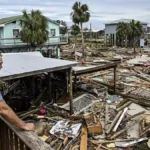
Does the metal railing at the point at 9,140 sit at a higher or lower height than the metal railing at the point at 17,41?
lower

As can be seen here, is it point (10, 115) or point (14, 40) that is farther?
point (14, 40)

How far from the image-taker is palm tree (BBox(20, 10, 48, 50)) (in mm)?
26250

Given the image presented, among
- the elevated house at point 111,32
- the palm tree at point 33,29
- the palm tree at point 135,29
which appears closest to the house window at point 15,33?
the palm tree at point 33,29

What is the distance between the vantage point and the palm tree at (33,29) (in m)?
26.2

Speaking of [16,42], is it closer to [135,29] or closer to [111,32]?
[135,29]

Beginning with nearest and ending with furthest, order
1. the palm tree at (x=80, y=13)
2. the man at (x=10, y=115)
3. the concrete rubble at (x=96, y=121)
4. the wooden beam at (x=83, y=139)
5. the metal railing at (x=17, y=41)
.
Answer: the man at (x=10, y=115), the wooden beam at (x=83, y=139), the concrete rubble at (x=96, y=121), the metal railing at (x=17, y=41), the palm tree at (x=80, y=13)

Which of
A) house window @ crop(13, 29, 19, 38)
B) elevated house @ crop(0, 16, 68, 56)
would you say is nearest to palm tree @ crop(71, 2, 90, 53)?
elevated house @ crop(0, 16, 68, 56)

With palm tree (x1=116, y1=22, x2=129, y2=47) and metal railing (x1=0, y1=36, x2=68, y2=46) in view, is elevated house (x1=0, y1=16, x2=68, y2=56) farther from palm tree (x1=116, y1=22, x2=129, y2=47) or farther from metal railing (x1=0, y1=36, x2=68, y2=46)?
palm tree (x1=116, y1=22, x2=129, y2=47)

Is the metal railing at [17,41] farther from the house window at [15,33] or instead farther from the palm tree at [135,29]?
the palm tree at [135,29]

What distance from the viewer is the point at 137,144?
9016mm

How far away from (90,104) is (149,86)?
23.1 ft

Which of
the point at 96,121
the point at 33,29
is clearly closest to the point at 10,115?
the point at 96,121

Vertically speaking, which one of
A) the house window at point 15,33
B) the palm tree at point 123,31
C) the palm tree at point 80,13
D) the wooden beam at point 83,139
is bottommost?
the wooden beam at point 83,139

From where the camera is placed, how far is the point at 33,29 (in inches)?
1051
